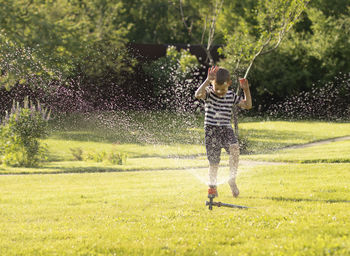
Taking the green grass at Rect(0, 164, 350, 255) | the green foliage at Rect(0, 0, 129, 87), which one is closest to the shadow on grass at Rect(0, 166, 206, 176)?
the green grass at Rect(0, 164, 350, 255)

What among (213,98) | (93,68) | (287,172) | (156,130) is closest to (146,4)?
(93,68)

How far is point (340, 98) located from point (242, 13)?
9427mm

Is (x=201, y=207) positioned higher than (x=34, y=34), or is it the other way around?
(x=34, y=34)

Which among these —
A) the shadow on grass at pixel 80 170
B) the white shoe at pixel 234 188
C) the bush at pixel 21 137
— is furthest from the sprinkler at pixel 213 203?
the bush at pixel 21 137

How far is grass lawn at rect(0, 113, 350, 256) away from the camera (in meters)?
5.12

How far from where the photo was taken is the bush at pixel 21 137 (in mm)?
14539

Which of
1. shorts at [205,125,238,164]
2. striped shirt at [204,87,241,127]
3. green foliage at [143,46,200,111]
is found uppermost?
green foliage at [143,46,200,111]

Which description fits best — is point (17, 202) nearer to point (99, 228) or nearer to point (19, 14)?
point (99, 228)

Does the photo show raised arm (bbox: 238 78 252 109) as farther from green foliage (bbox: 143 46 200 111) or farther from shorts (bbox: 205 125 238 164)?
green foliage (bbox: 143 46 200 111)

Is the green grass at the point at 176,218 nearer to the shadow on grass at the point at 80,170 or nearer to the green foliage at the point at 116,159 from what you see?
the shadow on grass at the point at 80,170

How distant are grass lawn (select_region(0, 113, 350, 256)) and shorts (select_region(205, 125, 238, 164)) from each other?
0.72 meters

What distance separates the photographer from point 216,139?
7109mm

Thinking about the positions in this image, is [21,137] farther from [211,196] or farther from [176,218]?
[176,218]

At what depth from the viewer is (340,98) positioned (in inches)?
1128
